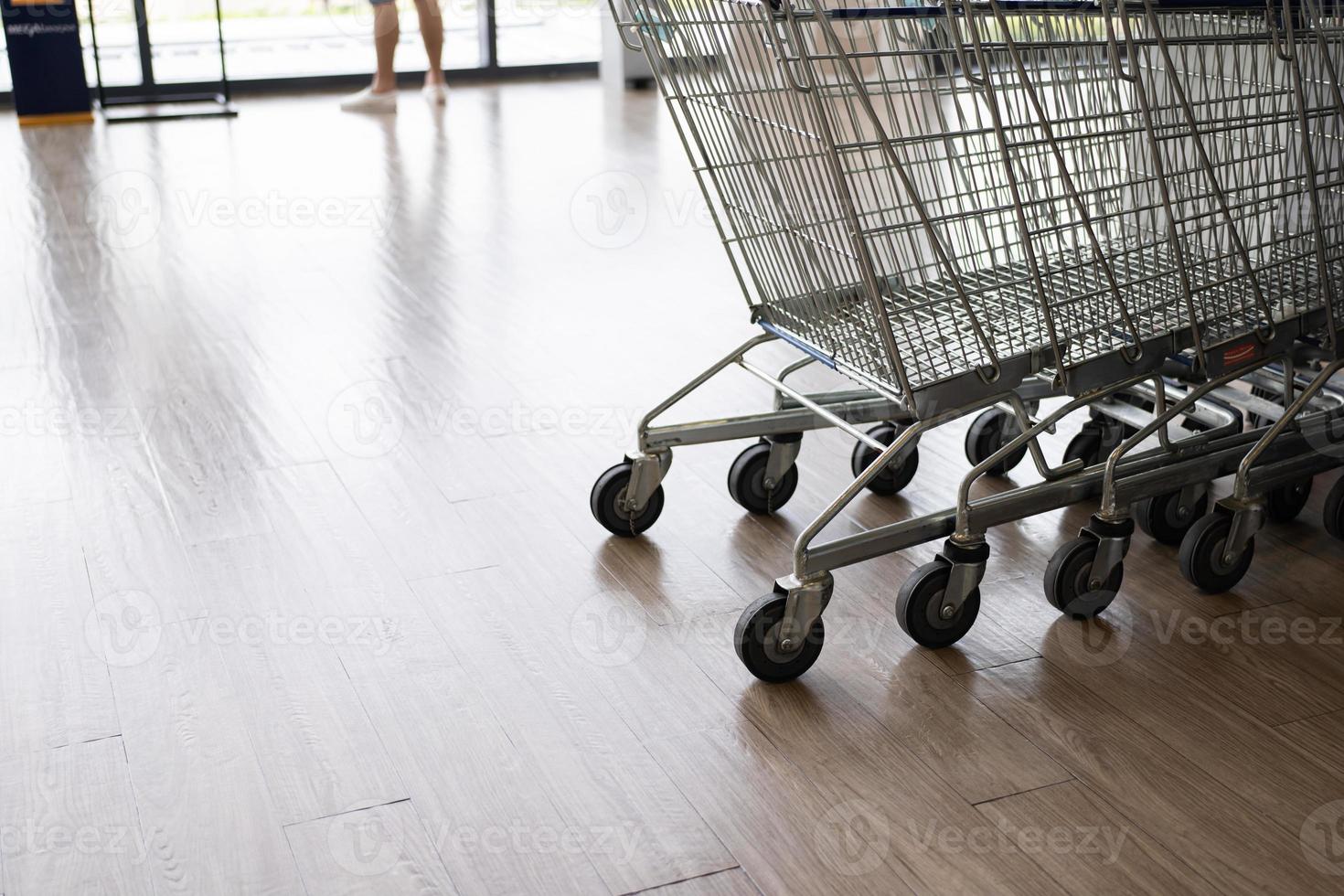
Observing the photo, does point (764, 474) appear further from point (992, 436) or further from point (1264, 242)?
point (1264, 242)

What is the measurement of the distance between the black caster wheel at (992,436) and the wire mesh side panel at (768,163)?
0.63m

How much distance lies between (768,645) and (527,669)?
1.16 feet

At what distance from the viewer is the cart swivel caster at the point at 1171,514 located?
2.37m

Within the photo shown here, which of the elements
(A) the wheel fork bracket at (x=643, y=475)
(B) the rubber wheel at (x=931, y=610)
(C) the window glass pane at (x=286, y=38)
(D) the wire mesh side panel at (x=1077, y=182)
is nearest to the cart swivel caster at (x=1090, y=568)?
(B) the rubber wheel at (x=931, y=610)

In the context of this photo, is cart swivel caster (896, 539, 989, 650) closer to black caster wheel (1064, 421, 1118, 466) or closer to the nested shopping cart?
the nested shopping cart

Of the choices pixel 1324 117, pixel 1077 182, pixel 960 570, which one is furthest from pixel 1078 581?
pixel 1324 117

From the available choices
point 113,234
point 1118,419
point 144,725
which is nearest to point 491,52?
point 113,234

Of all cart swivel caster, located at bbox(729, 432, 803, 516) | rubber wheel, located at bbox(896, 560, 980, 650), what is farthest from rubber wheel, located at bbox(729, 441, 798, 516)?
rubber wheel, located at bbox(896, 560, 980, 650)

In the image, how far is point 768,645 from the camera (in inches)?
76.7

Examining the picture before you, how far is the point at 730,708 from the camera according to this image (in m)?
1.92

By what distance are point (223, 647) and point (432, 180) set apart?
371cm

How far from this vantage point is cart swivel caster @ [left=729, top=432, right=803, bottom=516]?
249 cm

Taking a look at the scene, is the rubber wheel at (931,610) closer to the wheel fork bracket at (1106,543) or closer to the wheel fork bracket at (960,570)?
the wheel fork bracket at (960,570)

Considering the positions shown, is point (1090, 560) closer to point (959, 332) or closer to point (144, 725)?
point (959, 332)
